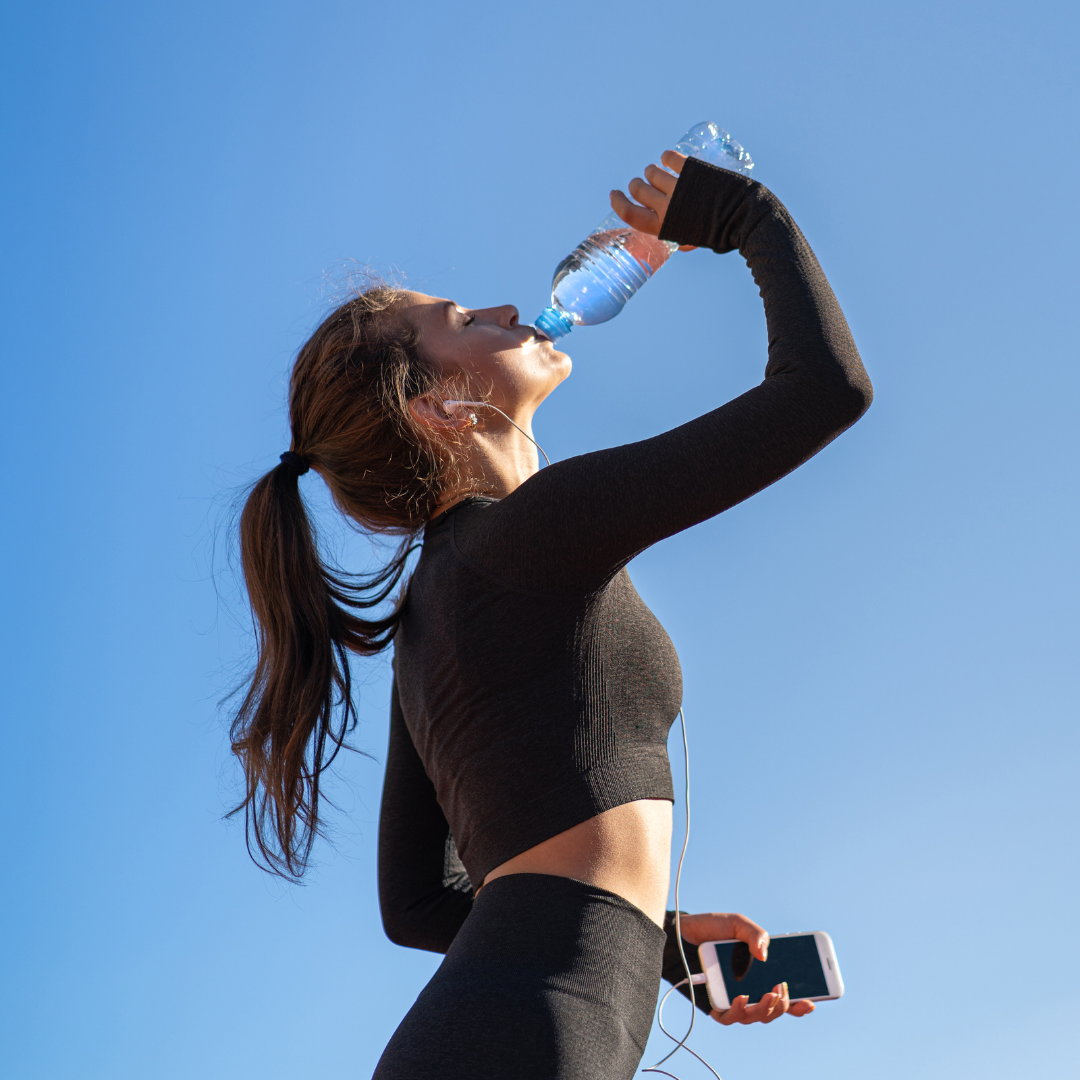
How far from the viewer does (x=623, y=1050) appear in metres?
1.61

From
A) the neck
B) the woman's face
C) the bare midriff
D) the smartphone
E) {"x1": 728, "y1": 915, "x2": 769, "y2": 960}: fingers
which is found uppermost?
the woman's face

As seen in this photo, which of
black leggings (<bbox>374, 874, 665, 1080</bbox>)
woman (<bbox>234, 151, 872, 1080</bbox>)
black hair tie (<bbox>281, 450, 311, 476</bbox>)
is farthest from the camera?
black hair tie (<bbox>281, 450, 311, 476</bbox>)

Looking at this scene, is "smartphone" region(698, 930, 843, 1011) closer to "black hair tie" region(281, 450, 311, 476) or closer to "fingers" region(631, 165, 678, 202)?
"black hair tie" region(281, 450, 311, 476)

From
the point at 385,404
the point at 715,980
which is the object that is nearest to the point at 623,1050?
the point at 715,980

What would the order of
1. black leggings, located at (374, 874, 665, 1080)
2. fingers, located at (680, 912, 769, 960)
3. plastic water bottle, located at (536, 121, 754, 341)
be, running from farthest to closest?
plastic water bottle, located at (536, 121, 754, 341)
fingers, located at (680, 912, 769, 960)
black leggings, located at (374, 874, 665, 1080)

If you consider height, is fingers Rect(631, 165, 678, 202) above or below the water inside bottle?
below

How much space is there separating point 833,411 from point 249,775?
144 centimetres

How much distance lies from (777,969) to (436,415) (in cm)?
145

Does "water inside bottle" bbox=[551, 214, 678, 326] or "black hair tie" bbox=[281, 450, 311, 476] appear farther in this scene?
"water inside bottle" bbox=[551, 214, 678, 326]

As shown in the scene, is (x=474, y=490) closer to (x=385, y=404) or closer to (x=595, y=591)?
(x=385, y=404)

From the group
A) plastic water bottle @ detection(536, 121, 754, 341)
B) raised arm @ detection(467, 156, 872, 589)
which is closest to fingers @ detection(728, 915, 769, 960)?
raised arm @ detection(467, 156, 872, 589)

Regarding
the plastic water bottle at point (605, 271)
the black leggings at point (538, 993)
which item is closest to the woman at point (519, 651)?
the black leggings at point (538, 993)

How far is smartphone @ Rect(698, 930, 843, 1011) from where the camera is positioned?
220cm

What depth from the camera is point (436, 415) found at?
8.02 feet
